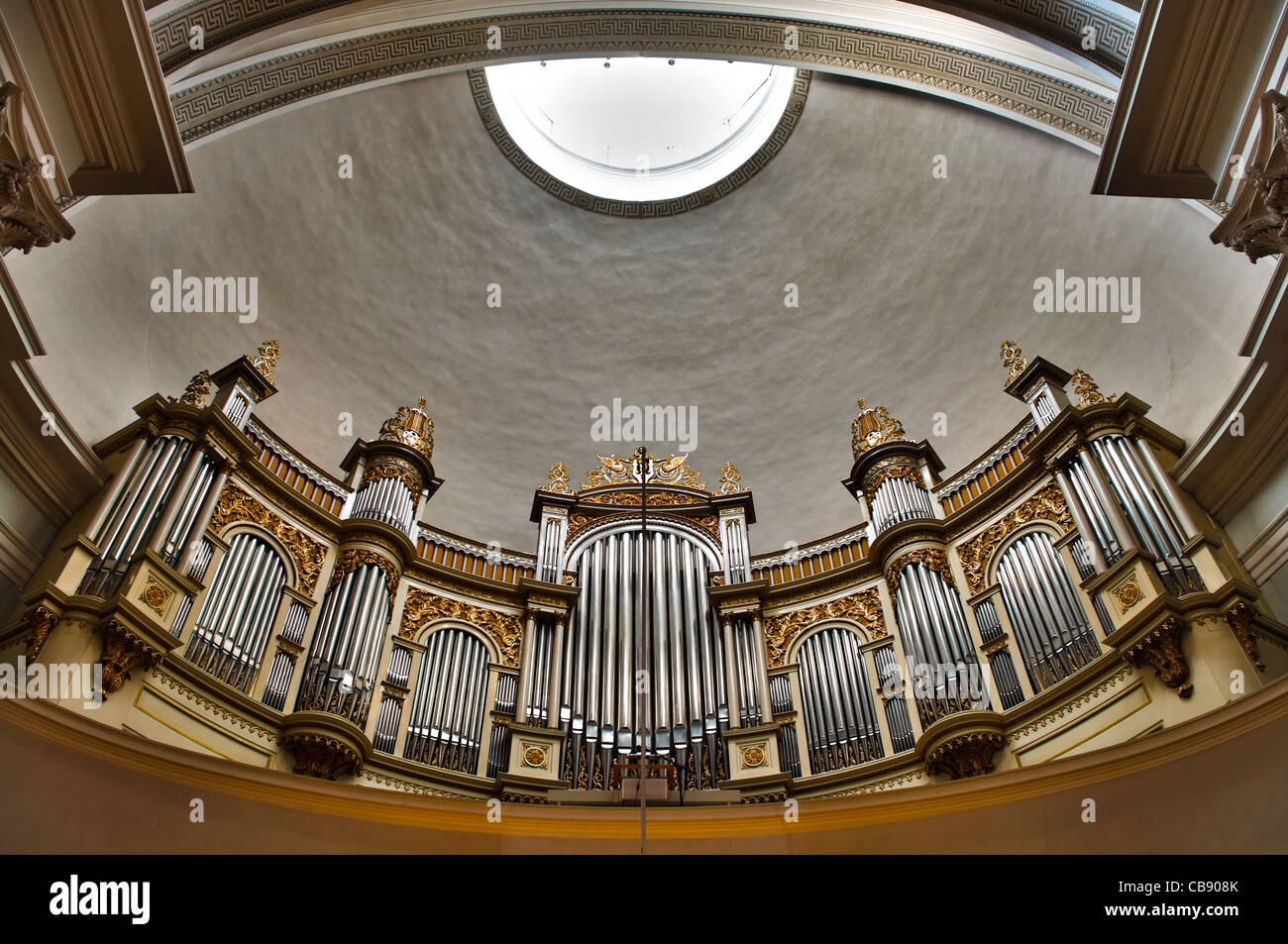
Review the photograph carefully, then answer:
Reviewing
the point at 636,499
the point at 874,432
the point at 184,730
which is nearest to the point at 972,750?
the point at 874,432

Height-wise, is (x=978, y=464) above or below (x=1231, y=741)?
above

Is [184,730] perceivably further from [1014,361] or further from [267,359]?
[1014,361]

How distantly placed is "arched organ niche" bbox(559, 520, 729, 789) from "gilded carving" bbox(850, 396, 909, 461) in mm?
2681

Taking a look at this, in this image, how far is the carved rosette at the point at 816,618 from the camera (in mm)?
11188

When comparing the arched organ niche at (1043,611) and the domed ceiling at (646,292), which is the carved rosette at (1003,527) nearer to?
the arched organ niche at (1043,611)

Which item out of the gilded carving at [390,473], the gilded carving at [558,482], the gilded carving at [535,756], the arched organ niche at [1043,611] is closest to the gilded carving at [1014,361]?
the arched organ niche at [1043,611]

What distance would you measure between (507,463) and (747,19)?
885cm

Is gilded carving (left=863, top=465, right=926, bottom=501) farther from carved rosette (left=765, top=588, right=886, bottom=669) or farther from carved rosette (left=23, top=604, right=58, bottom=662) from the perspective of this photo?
carved rosette (left=23, top=604, right=58, bottom=662)

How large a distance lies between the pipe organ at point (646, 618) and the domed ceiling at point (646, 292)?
1713mm

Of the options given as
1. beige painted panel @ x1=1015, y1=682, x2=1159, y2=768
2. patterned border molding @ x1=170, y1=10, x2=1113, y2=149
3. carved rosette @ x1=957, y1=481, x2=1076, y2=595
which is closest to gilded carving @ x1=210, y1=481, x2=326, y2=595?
patterned border molding @ x1=170, y1=10, x2=1113, y2=149

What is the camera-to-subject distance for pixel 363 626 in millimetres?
10297

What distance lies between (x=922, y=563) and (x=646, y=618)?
348cm
